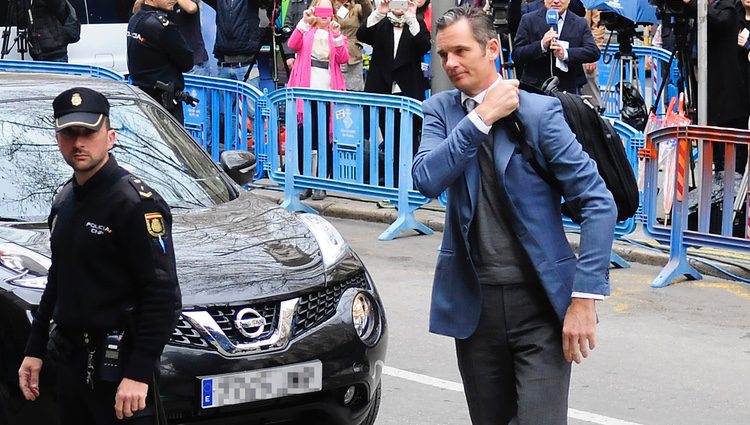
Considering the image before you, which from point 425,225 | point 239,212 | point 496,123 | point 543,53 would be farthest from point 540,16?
point 496,123

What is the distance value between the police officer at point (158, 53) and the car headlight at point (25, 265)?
20.7 feet

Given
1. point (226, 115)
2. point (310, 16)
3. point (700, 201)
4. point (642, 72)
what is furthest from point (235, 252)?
point (642, 72)

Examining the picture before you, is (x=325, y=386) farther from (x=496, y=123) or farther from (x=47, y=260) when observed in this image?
(x=496, y=123)

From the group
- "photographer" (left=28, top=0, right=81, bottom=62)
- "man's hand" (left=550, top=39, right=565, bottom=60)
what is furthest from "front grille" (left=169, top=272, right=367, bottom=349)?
"photographer" (left=28, top=0, right=81, bottom=62)

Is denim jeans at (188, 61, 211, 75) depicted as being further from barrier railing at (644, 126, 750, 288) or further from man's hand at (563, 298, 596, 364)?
man's hand at (563, 298, 596, 364)

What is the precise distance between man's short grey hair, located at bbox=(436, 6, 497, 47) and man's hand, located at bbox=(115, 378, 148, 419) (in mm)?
1367

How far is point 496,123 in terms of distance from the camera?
4.03m

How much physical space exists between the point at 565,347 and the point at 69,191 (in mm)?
1592

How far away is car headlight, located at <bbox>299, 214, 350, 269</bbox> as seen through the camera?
18.6 ft

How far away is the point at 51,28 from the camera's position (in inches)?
632

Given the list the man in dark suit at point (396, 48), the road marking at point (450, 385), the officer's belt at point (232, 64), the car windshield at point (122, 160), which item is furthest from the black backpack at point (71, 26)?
the road marking at point (450, 385)

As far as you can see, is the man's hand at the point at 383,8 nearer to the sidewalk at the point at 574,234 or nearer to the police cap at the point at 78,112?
the sidewalk at the point at 574,234

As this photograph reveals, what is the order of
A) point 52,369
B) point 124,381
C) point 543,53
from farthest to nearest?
point 543,53 < point 52,369 < point 124,381

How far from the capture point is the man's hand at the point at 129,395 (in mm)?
3922
